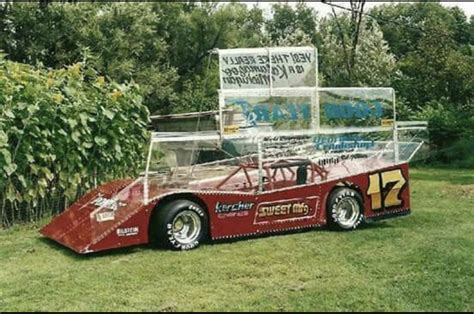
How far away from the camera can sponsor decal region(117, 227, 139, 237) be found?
632cm

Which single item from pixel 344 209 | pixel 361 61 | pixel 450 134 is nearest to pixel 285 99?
pixel 344 209

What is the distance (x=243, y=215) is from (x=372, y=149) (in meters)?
2.15

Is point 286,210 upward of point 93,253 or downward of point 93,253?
upward

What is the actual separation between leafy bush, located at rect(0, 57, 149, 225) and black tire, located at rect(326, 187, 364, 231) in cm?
303

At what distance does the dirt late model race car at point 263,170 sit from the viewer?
6.61 metres

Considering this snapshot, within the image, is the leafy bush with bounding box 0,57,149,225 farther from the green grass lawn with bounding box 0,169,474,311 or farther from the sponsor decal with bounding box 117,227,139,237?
the sponsor decal with bounding box 117,227,139,237

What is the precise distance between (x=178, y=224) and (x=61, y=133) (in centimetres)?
227

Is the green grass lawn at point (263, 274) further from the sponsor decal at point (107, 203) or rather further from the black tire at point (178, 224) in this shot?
the sponsor decal at point (107, 203)

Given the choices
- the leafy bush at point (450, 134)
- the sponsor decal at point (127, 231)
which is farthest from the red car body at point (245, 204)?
the leafy bush at point (450, 134)

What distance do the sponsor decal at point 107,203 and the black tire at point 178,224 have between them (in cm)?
41

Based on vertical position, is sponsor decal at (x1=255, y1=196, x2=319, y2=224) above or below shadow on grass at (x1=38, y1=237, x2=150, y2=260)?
above

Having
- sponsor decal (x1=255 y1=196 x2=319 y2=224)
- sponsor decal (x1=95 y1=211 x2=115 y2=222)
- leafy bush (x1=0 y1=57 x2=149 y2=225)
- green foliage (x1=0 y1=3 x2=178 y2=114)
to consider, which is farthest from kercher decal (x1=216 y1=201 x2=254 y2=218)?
green foliage (x1=0 y1=3 x2=178 y2=114)

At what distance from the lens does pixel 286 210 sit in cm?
730

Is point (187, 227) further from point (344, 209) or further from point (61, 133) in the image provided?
point (61, 133)
